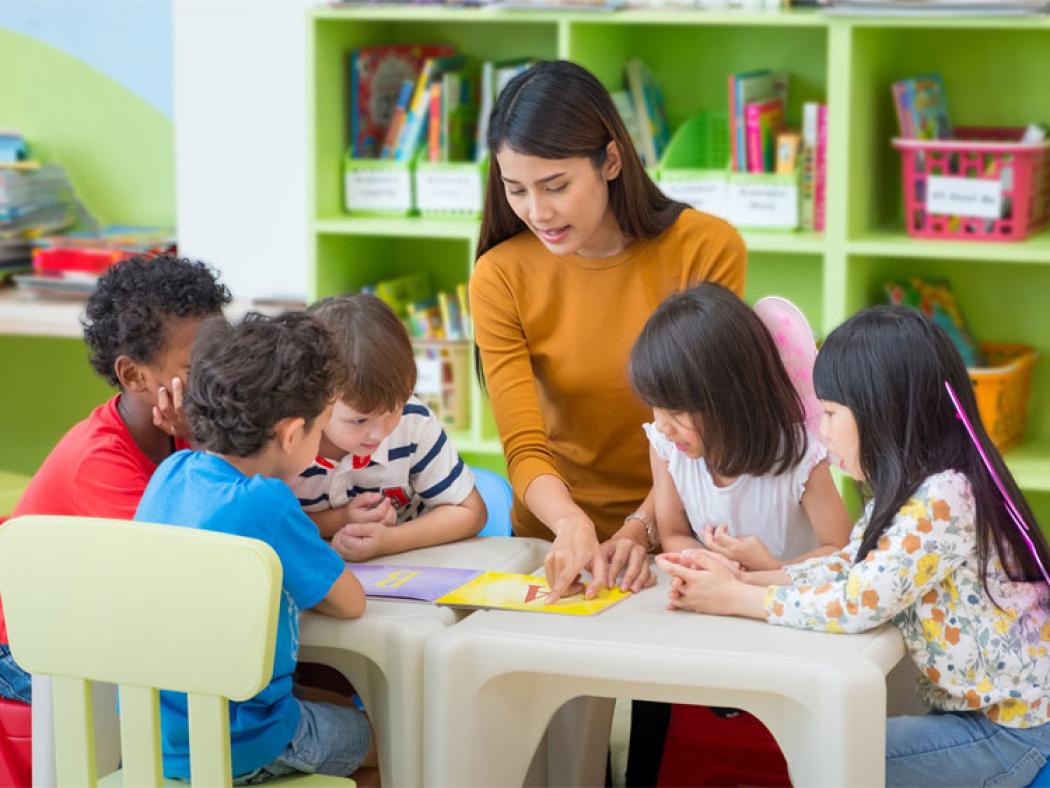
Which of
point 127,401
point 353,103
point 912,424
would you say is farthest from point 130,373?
point 353,103

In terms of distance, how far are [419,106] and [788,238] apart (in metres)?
0.86

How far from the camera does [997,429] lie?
3.02 meters

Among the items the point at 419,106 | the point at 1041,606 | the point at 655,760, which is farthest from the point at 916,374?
the point at 419,106

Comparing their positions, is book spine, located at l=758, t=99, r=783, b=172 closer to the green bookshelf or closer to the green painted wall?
the green bookshelf

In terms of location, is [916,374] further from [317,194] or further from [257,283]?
[257,283]

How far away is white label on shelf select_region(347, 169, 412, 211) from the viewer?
3.29 m

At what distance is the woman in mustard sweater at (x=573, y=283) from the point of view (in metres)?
1.86

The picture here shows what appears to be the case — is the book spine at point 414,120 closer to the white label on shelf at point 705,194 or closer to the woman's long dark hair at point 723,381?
the white label on shelf at point 705,194

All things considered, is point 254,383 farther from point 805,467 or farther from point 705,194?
point 705,194

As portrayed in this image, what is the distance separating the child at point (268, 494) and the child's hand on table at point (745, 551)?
16.6 inches

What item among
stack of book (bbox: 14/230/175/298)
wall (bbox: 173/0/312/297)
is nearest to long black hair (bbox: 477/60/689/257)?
wall (bbox: 173/0/312/297)

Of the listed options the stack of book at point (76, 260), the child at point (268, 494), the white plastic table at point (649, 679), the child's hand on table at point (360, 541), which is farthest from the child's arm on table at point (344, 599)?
the stack of book at point (76, 260)

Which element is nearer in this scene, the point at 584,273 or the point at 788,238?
the point at 584,273

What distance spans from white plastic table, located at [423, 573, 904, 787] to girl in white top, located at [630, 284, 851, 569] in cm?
22
